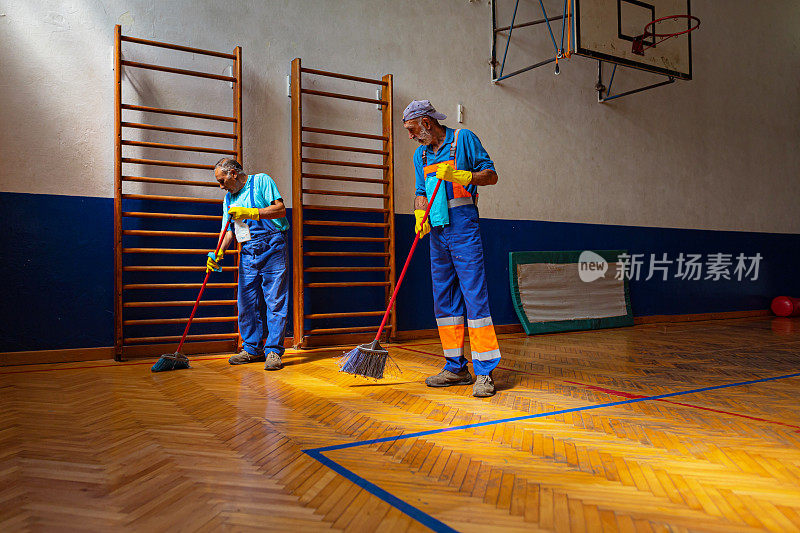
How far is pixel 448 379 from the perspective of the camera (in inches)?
130

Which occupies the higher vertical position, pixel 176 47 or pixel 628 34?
pixel 628 34

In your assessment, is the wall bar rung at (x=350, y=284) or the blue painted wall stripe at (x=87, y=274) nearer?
the blue painted wall stripe at (x=87, y=274)

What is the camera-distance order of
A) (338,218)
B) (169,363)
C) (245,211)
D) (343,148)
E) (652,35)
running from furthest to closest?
(652,35)
(338,218)
(343,148)
(245,211)
(169,363)

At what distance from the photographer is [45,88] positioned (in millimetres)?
4211

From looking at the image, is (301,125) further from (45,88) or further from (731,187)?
(731,187)

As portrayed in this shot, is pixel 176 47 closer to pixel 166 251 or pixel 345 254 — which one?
pixel 166 251

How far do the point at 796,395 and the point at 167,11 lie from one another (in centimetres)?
500

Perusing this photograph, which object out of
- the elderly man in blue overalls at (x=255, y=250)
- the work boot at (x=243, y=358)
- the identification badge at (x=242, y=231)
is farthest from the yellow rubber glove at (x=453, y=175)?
the work boot at (x=243, y=358)

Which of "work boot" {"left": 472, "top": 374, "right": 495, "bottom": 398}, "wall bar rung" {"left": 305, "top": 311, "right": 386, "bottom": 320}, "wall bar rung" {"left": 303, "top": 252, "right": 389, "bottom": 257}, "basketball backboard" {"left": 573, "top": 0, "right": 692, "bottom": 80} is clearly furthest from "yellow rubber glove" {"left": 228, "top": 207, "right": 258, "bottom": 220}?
"basketball backboard" {"left": 573, "top": 0, "right": 692, "bottom": 80}

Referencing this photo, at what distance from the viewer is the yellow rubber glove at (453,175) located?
2977mm

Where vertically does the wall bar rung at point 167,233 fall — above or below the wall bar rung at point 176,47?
below

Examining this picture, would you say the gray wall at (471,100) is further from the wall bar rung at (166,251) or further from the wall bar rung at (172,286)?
the wall bar rung at (172,286)

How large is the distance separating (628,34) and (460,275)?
415 cm

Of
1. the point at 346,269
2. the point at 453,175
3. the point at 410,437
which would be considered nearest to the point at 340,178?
the point at 346,269
